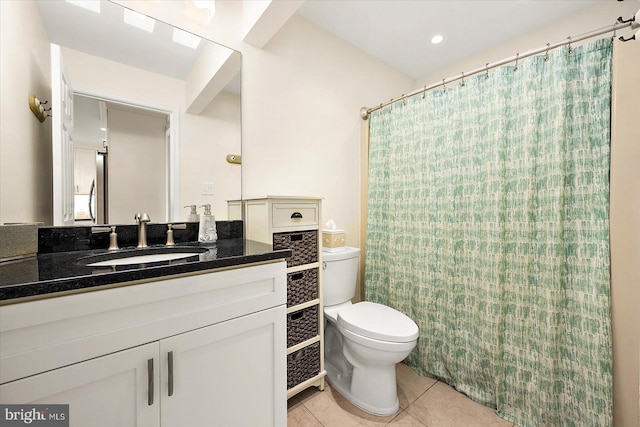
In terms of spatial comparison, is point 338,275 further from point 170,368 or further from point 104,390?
point 104,390

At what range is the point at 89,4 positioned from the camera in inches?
44.9

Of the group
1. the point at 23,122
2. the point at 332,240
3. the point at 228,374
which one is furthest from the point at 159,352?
the point at 332,240

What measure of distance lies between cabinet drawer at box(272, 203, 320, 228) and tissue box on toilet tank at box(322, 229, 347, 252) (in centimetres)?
25

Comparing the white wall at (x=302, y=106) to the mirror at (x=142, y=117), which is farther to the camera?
the white wall at (x=302, y=106)

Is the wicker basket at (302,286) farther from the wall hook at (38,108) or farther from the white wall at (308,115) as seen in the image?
the wall hook at (38,108)

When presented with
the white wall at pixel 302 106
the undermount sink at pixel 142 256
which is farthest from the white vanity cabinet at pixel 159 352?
the white wall at pixel 302 106

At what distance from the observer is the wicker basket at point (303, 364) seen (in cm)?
138

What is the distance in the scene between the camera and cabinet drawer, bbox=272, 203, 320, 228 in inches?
52.6

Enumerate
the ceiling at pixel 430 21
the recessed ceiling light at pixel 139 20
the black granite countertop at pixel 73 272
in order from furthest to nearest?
the ceiling at pixel 430 21 → the recessed ceiling light at pixel 139 20 → the black granite countertop at pixel 73 272

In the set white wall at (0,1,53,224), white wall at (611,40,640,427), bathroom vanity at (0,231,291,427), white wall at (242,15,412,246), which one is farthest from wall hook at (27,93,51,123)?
white wall at (611,40,640,427)

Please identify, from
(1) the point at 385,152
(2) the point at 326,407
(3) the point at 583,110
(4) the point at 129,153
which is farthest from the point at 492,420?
(4) the point at 129,153

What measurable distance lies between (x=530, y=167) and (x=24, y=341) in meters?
1.99

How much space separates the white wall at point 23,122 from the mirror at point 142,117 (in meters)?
0.05

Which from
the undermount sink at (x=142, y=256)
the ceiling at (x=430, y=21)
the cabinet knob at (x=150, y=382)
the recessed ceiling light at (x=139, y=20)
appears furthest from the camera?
the ceiling at (x=430, y=21)
